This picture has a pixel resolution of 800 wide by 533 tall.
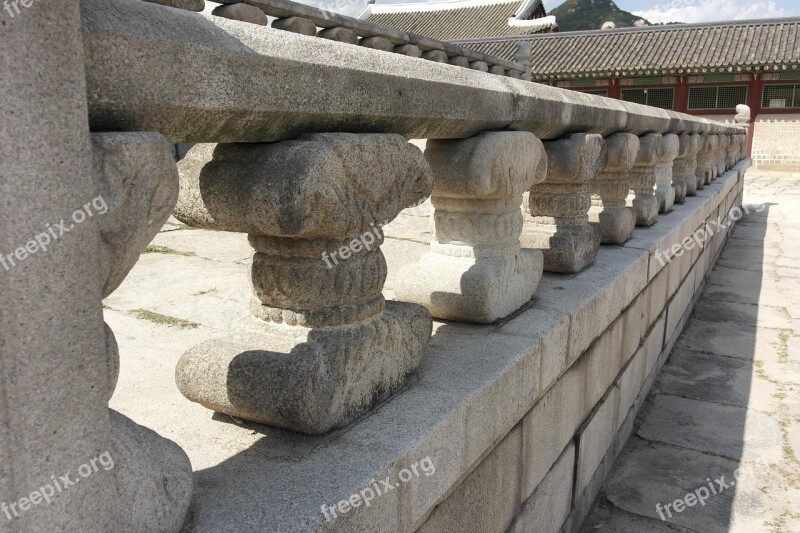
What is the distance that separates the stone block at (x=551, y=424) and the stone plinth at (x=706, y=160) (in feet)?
15.7

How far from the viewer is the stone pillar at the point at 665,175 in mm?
4609

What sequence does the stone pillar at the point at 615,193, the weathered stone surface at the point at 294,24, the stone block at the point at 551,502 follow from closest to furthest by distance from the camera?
the stone block at the point at 551,502, the stone pillar at the point at 615,193, the weathered stone surface at the point at 294,24

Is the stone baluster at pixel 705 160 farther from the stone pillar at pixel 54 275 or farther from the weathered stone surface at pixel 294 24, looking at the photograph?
the stone pillar at pixel 54 275

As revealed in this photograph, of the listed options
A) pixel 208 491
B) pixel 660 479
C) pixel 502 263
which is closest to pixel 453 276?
pixel 502 263

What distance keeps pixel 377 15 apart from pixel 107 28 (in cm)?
2816

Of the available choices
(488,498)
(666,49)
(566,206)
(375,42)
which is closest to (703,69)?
(666,49)

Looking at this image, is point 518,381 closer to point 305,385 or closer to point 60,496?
point 305,385

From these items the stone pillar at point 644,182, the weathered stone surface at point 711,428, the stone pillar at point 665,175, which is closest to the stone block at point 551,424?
the weathered stone surface at point 711,428

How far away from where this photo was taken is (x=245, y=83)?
3.51 feet

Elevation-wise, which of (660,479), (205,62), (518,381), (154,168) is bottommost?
(660,479)

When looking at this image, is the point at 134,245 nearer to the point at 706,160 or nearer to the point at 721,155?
the point at 706,160

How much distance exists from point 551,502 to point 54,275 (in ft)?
6.42

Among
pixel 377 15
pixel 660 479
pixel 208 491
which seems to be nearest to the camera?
pixel 208 491

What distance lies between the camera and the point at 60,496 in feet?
2.62
